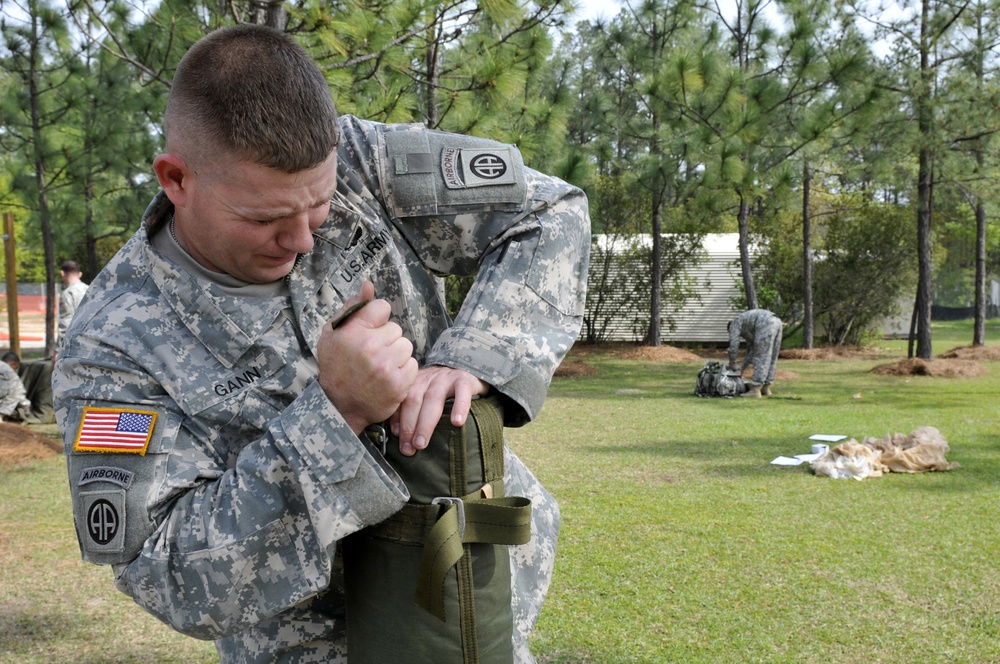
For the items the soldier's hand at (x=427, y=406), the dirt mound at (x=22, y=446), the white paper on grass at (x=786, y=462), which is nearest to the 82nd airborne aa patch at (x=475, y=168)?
the soldier's hand at (x=427, y=406)

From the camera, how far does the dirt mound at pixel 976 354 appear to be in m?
18.8

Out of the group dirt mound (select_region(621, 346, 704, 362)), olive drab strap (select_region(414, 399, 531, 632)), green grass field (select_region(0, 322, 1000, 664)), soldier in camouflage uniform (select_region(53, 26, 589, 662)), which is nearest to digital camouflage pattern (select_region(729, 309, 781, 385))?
green grass field (select_region(0, 322, 1000, 664))

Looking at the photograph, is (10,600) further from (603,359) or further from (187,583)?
(603,359)

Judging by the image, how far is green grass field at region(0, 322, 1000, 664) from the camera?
4469 millimetres

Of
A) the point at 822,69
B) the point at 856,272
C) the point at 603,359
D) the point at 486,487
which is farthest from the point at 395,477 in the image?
the point at 856,272

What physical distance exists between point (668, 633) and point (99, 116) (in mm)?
14592

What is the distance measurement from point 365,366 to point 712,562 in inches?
199

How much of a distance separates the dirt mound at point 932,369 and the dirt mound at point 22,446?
1389cm

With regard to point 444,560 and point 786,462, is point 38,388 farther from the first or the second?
point 444,560

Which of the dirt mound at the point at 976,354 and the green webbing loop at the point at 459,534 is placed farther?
the dirt mound at the point at 976,354

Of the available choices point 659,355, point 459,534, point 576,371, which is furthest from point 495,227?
point 659,355

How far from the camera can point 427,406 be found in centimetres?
121

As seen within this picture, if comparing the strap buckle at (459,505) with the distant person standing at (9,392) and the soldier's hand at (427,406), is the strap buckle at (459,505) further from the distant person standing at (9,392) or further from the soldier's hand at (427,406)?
the distant person standing at (9,392)

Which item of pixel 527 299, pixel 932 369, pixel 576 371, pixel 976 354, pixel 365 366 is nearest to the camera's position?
pixel 365 366
